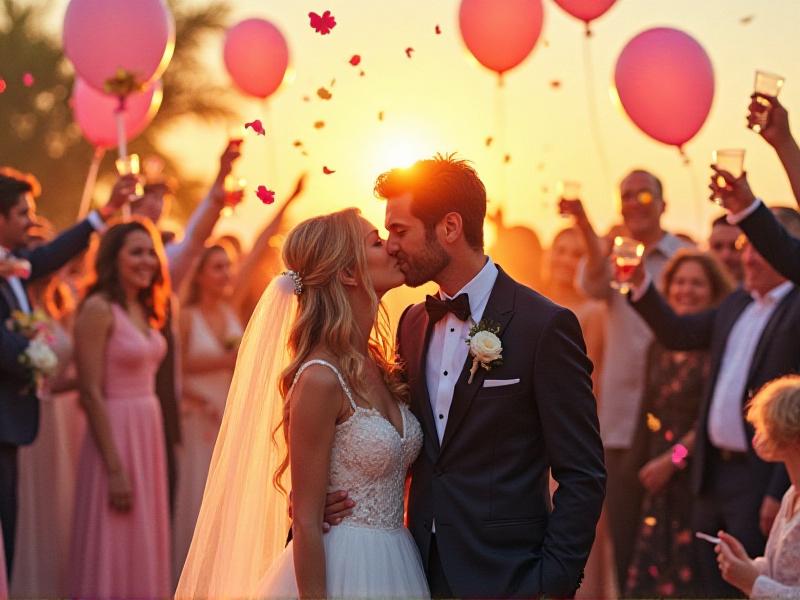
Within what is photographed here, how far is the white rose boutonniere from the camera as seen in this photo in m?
4.29

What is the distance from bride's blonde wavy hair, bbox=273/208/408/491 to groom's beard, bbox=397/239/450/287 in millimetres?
145

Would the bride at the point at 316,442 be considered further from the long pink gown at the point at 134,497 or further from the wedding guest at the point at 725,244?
the wedding guest at the point at 725,244

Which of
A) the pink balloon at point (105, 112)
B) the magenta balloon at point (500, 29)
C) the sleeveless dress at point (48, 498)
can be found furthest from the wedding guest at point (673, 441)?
the pink balloon at point (105, 112)

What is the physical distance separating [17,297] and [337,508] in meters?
3.47

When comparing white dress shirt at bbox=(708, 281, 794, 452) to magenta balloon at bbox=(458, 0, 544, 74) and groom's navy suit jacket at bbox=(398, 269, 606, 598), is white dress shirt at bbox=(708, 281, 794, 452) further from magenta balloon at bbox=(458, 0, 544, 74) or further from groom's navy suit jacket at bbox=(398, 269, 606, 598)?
groom's navy suit jacket at bbox=(398, 269, 606, 598)

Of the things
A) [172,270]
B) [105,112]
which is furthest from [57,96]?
[172,270]

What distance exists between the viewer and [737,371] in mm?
6559

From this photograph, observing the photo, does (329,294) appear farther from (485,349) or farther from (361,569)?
(361,569)

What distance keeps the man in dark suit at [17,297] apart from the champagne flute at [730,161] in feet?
11.4

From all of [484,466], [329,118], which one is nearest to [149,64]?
[329,118]

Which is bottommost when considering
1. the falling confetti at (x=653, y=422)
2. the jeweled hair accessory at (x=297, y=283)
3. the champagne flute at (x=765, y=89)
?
the falling confetti at (x=653, y=422)

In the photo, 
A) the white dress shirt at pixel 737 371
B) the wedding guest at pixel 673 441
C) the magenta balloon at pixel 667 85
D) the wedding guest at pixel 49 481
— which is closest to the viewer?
the white dress shirt at pixel 737 371

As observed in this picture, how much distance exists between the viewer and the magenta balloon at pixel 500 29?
7438 millimetres

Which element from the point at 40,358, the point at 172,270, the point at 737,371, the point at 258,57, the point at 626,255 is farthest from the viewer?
the point at 258,57
